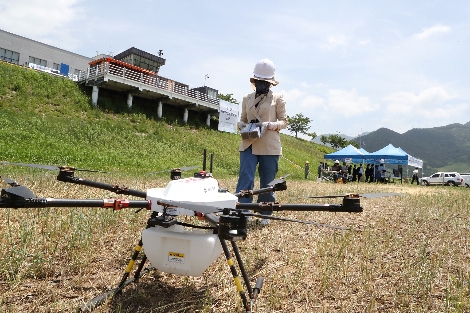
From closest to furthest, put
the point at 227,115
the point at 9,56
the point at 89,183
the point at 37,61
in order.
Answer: the point at 89,183, the point at 227,115, the point at 9,56, the point at 37,61

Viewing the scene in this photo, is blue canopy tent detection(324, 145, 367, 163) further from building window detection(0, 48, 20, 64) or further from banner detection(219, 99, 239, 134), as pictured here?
building window detection(0, 48, 20, 64)

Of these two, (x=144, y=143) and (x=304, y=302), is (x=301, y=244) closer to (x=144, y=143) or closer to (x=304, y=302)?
(x=304, y=302)

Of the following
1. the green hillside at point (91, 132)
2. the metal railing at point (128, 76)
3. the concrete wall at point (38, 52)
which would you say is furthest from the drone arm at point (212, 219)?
the concrete wall at point (38, 52)

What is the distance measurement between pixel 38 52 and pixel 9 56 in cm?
348

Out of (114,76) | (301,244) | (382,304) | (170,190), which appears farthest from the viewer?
(114,76)

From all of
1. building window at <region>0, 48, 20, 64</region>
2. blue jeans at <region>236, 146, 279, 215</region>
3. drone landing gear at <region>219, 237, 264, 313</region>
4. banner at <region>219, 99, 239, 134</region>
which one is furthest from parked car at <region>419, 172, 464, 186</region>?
building window at <region>0, 48, 20, 64</region>

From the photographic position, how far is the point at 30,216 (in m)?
3.92

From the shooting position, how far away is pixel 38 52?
145 ft

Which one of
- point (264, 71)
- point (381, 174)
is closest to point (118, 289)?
point (264, 71)

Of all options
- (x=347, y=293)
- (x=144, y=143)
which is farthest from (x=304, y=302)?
(x=144, y=143)

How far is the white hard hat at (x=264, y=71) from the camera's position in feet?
→ 14.0

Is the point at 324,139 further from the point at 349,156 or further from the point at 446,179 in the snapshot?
the point at 349,156

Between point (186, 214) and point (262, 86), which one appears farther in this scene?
point (262, 86)

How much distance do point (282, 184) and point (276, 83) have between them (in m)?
1.98
